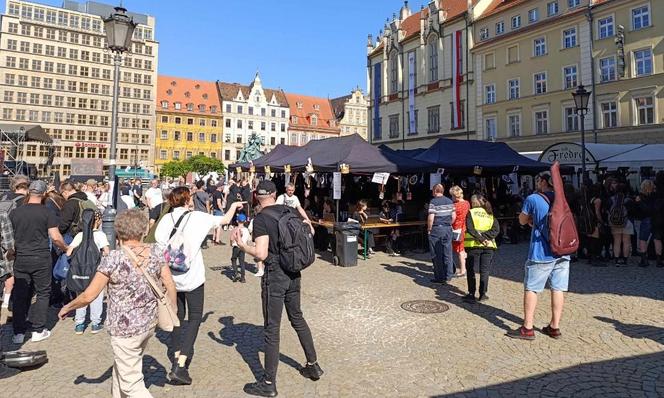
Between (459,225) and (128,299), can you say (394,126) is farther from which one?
(128,299)

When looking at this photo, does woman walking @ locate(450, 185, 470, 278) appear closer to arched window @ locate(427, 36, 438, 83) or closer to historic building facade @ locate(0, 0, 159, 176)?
arched window @ locate(427, 36, 438, 83)

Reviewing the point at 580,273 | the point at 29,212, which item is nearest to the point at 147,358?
the point at 29,212

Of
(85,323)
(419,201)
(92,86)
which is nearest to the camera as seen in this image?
(85,323)

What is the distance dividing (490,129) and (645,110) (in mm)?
12455

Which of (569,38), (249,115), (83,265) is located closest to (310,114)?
(249,115)

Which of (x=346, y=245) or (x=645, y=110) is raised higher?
(x=645, y=110)

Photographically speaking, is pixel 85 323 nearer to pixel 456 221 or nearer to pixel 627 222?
pixel 456 221

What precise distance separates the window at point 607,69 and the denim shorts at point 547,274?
30914mm

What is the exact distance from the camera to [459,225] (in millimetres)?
8672

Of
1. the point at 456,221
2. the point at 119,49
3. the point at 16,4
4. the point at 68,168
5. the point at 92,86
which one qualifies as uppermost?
the point at 16,4

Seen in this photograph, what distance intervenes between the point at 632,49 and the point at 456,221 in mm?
28539

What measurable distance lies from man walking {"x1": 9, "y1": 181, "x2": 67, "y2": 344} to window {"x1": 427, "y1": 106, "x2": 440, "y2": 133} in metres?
42.2

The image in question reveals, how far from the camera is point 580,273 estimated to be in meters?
8.98

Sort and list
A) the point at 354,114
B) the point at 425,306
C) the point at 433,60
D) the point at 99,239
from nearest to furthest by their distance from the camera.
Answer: the point at 99,239
the point at 425,306
the point at 433,60
the point at 354,114
